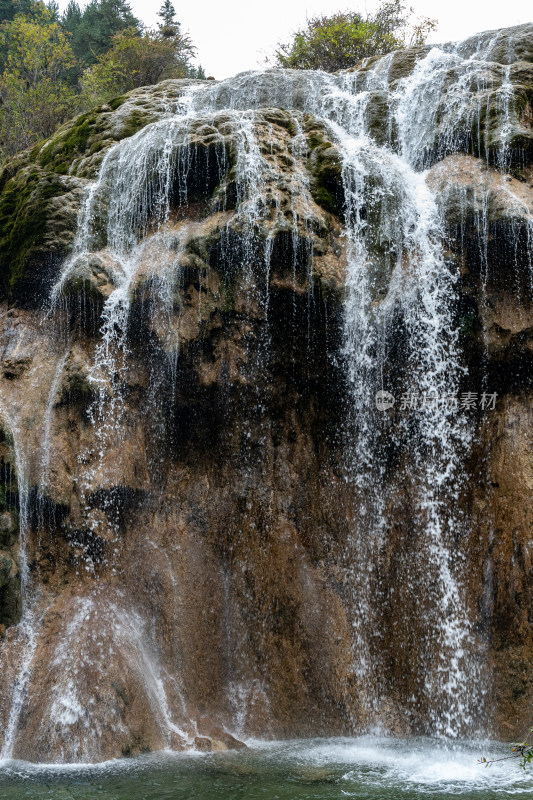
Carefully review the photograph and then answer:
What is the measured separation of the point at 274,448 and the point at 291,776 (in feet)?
13.1

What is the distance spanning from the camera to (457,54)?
13.5 m

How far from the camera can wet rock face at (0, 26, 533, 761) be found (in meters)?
8.88

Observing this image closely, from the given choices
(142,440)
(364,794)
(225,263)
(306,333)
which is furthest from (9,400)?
(364,794)

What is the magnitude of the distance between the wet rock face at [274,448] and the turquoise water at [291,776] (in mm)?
469

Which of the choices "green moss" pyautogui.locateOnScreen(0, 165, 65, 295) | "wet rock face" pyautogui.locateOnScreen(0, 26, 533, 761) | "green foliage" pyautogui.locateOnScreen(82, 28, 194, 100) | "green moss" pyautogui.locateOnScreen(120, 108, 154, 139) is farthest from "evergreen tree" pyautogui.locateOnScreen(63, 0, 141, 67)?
"wet rock face" pyautogui.locateOnScreen(0, 26, 533, 761)

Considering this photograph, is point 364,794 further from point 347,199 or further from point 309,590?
point 347,199

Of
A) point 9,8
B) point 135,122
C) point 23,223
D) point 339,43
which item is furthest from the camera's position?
point 9,8

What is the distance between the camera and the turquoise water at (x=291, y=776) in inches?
272

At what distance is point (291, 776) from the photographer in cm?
742

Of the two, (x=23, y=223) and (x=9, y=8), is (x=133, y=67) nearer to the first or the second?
(x=23, y=223)

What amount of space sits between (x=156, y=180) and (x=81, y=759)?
7885 millimetres

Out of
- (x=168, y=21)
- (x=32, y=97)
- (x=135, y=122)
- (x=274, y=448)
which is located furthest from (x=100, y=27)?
(x=274, y=448)

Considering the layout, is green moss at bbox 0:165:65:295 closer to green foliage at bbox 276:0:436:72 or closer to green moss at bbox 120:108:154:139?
green moss at bbox 120:108:154:139

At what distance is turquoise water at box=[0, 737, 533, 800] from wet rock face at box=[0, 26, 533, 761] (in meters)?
0.47
